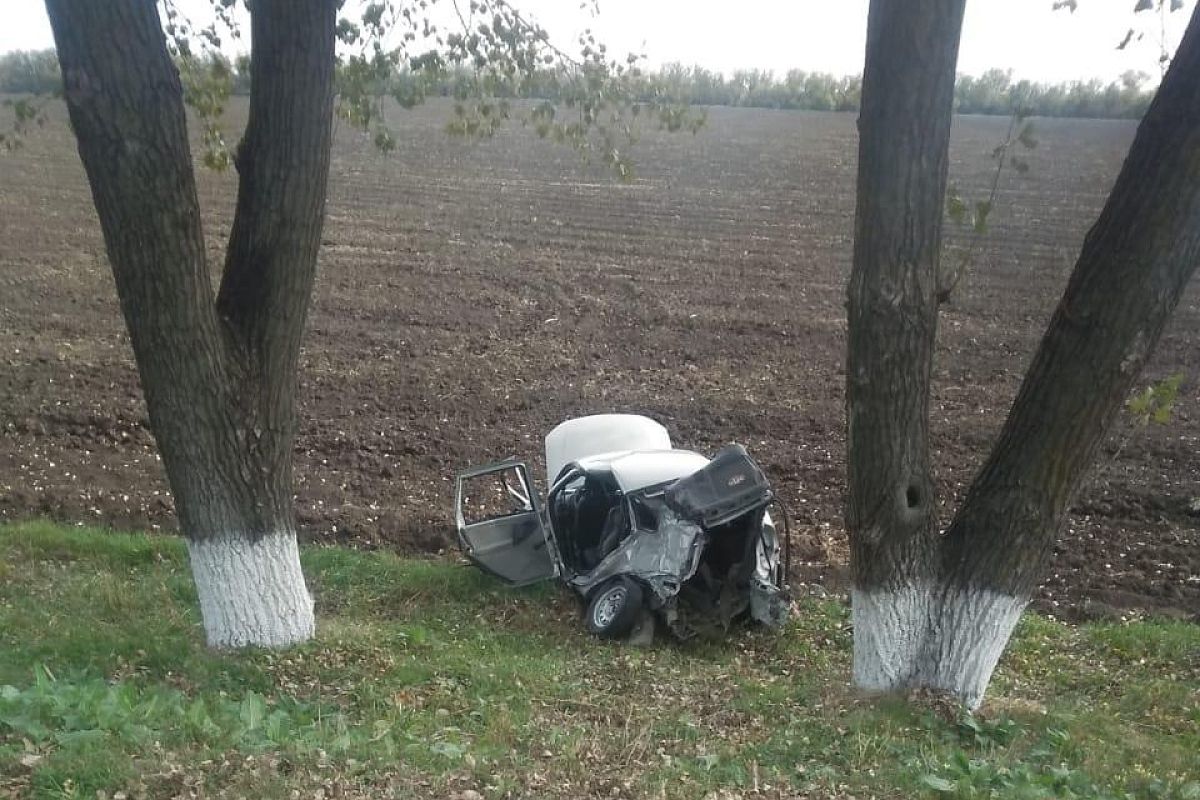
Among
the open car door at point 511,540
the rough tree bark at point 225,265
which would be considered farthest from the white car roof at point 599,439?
the rough tree bark at point 225,265

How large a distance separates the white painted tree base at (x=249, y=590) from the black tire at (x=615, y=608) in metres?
2.02

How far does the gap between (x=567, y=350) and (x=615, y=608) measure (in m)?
8.05

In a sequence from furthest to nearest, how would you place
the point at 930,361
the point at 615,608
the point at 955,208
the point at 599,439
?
the point at 599,439 → the point at 615,608 → the point at 930,361 → the point at 955,208

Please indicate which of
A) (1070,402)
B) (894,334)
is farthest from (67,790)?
(1070,402)

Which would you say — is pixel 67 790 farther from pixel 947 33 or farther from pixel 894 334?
pixel 947 33

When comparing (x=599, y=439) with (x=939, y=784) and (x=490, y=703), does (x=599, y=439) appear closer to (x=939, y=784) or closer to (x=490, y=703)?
(x=490, y=703)

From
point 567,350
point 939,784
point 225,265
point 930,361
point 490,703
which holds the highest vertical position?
point 225,265

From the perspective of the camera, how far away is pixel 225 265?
5996 mm

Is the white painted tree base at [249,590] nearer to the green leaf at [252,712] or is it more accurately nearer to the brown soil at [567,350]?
the green leaf at [252,712]

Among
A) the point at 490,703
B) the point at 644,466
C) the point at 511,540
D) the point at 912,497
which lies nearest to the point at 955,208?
the point at 912,497

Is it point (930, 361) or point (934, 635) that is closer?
point (930, 361)

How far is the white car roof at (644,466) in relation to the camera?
308 inches

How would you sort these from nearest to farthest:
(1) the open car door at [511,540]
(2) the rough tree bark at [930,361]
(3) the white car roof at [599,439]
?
1. (2) the rough tree bark at [930,361]
2. (1) the open car door at [511,540]
3. (3) the white car roof at [599,439]

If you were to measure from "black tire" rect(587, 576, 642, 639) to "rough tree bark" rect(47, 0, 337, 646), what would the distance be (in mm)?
2043
